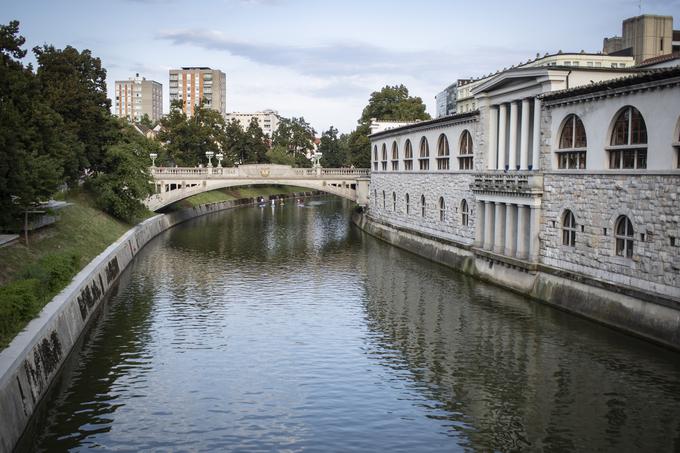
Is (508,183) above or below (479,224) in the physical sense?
above

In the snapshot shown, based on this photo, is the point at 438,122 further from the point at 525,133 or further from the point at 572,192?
the point at 572,192

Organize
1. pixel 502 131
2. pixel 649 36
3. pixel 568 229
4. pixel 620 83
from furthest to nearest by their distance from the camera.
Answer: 1. pixel 649 36
2. pixel 502 131
3. pixel 568 229
4. pixel 620 83

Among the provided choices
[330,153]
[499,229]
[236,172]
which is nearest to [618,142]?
[499,229]

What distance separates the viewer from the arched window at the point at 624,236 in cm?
3038

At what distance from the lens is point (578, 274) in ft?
110

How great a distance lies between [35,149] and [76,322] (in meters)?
14.4

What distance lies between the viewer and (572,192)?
113 feet

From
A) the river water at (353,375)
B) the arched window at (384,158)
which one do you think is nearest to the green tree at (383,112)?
the arched window at (384,158)

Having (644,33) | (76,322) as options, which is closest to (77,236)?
(76,322)

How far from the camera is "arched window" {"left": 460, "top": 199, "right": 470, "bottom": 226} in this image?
48.4 metres

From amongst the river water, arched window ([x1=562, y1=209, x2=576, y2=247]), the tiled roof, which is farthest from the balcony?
the river water

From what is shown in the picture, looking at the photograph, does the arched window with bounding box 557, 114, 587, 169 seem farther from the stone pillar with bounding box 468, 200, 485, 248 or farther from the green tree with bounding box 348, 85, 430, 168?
the green tree with bounding box 348, 85, 430, 168

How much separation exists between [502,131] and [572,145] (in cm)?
864

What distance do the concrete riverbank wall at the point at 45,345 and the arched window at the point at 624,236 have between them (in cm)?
2366
